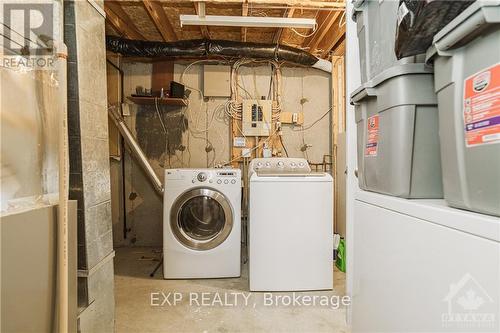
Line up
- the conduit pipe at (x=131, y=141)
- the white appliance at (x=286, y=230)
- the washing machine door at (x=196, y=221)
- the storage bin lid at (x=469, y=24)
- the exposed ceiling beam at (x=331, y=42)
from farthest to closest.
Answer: the conduit pipe at (x=131, y=141)
the exposed ceiling beam at (x=331, y=42)
the washing machine door at (x=196, y=221)
the white appliance at (x=286, y=230)
the storage bin lid at (x=469, y=24)

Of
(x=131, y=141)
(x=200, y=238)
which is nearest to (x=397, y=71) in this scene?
(x=200, y=238)

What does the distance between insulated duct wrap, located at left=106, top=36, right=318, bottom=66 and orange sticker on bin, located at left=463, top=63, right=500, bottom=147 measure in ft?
8.80

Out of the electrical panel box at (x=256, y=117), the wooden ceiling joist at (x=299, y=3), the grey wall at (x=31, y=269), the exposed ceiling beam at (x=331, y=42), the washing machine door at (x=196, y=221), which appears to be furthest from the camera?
the electrical panel box at (x=256, y=117)

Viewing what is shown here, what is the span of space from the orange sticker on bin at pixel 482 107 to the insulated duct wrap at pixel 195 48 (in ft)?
8.80

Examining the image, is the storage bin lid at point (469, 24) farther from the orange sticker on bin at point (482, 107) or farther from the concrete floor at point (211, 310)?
the concrete floor at point (211, 310)

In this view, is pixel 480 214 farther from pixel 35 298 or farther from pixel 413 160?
pixel 35 298

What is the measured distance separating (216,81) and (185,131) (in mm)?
723

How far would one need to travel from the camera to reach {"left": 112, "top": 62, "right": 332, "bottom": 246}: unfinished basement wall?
3.39 metres

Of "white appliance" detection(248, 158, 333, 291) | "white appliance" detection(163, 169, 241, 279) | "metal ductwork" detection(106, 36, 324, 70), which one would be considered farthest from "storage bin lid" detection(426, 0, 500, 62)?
"metal ductwork" detection(106, 36, 324, 70)

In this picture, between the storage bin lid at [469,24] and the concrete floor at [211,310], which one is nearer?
the storage bin lid at [469,24]

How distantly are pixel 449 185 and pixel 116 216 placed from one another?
136 inches

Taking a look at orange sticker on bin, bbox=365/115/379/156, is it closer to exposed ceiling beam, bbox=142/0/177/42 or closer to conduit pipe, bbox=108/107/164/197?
exposed ceiling beam, bbox=142/0/177/42

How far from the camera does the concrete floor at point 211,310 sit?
174 centimetres

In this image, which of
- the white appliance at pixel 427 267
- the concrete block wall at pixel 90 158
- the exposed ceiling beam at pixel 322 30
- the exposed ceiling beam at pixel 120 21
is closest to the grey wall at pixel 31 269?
the concrete block wall at pixel 90 158
